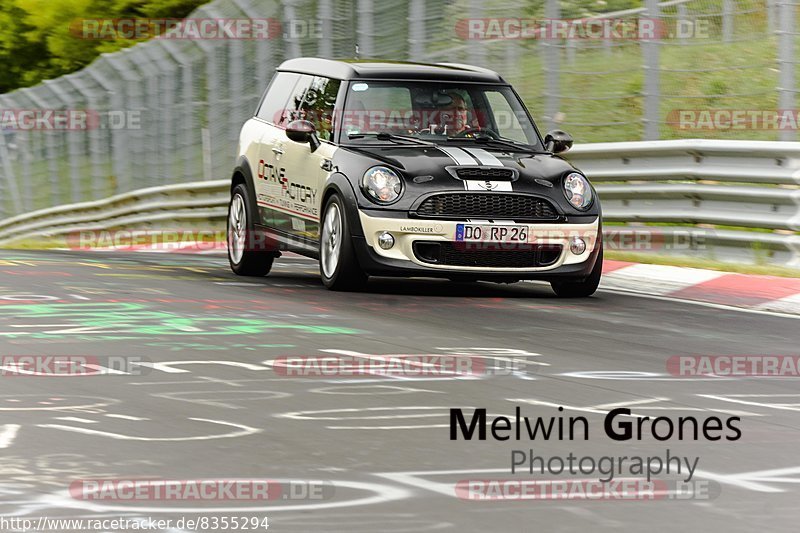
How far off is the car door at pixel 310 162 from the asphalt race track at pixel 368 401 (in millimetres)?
774

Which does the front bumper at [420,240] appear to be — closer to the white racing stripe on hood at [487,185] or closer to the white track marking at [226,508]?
the white racing stripe on hood at [487,185]

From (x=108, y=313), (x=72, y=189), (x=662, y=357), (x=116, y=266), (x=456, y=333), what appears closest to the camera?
(x=662, y=357)

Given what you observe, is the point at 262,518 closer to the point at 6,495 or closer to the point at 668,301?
the point at 6,495

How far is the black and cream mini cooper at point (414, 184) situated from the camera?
11.1 m

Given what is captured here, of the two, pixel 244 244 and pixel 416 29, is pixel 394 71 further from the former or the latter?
pixel 416 29

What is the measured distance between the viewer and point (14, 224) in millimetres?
35969

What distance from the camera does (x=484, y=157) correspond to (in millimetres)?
11570

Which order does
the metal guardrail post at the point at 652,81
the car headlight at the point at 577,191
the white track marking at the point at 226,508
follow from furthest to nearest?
the metal guardrail post at the point at 652,81 → the car headlight at the point at 577,191 → the white track marking at the point at 226,508

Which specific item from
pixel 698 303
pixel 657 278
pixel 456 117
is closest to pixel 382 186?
Answer: pixel 456 117

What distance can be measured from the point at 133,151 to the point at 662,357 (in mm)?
20695

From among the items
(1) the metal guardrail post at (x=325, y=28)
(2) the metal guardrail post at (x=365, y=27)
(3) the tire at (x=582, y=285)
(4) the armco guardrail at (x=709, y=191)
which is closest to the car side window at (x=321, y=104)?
(3) the tire at (x=582, y=285)

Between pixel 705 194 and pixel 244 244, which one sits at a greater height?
pixel 705 194

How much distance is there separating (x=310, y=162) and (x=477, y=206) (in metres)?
1.65

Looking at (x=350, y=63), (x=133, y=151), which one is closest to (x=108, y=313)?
(x=350, y=63)
